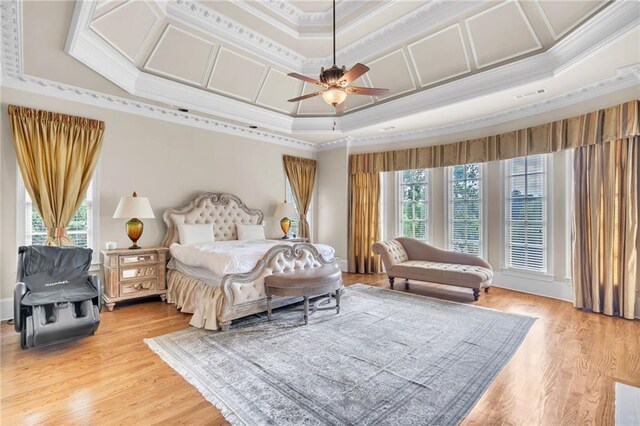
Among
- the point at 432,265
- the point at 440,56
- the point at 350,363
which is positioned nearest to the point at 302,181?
the point at 432,265

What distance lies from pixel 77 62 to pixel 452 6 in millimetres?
4493

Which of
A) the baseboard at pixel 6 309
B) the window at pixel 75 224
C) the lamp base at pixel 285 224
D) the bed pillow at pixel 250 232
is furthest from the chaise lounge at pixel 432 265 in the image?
the baseboard at pixel 6 309

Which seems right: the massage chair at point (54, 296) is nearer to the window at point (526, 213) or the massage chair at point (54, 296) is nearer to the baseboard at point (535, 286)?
the baseboard at point (535, 286)

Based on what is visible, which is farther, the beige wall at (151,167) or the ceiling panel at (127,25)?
the beige wall at (151,167)

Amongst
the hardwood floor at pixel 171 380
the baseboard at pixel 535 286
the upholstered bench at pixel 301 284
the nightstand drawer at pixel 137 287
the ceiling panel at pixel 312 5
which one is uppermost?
the ceiling panel at pixel 312 5

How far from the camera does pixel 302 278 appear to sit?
3.58 meters

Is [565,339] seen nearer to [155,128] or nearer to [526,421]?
[526,421]

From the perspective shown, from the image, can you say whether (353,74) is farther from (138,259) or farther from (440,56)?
(138,259)

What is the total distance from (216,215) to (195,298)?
200cm

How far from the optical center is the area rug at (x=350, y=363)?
2070 millimetres

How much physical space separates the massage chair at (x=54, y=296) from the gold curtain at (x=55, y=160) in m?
0.74

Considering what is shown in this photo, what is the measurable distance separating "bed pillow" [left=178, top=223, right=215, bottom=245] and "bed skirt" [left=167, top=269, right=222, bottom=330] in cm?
53

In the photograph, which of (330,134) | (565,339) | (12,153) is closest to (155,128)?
(12,153)

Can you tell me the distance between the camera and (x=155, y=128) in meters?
4.91
